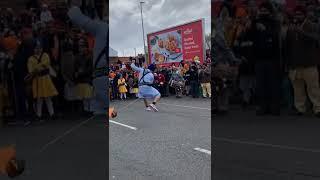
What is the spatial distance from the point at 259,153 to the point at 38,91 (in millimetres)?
759

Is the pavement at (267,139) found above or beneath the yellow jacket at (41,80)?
beneath

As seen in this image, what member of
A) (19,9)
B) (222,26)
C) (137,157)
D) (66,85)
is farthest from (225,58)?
(137,157)

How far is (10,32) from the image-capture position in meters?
1.46

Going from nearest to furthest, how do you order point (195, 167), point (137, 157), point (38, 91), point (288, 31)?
1. point (288, 31)
2. point (38, 91)
3. point (195, 167)
4. point (137, 157)

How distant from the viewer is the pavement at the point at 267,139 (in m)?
1.44

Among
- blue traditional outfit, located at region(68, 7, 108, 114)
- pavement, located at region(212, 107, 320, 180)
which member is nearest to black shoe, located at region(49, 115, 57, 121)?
Answer: blue traditional outfit, located at region(68, 7, 108, 114)

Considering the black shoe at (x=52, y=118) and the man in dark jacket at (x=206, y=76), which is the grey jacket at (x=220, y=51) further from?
the black shoe at (x=52, y=118)

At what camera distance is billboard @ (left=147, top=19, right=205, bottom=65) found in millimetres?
2112

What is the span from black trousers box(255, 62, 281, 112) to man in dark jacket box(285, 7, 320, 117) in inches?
2.1

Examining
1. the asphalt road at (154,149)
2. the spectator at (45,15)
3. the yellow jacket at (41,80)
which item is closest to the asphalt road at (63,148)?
the yellow jacket at (41,80)

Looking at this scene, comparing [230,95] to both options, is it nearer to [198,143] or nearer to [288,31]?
[288,31]

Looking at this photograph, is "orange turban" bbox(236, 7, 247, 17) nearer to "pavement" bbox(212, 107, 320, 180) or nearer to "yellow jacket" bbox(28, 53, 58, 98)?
"pavement" bbox(212, 107, 320, 180)

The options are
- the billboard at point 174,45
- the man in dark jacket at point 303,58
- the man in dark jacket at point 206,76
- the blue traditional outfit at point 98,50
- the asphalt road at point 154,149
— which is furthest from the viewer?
the asphalt road at point 154,149

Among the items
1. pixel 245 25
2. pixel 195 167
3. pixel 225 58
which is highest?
pixel 245 25
